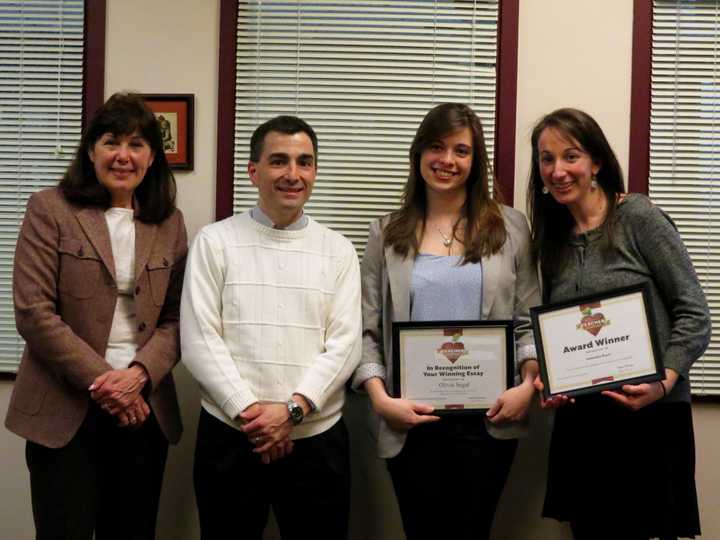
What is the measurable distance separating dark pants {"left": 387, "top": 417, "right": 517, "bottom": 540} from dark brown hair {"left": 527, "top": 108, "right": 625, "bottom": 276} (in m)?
0.59

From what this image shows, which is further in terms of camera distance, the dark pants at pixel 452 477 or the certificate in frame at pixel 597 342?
the dark pants at pixel 452 477

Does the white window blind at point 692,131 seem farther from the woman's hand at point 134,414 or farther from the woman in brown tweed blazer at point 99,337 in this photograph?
the woman's hand at point 134,414

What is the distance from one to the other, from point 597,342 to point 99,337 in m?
1.45

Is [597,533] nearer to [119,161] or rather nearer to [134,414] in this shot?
[134,414]

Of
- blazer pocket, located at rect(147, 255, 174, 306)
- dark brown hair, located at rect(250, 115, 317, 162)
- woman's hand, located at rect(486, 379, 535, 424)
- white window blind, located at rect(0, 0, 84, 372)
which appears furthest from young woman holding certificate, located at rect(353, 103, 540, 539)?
white window blind, located at rect(0, 0, 84, 372)

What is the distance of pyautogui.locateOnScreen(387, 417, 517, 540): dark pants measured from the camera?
2.20m

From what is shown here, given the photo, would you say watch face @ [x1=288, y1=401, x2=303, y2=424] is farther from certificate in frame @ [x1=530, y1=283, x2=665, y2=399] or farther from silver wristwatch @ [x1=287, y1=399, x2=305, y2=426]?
certificate in frame @ [x1=530, y1=283, x2=665, y2=399]

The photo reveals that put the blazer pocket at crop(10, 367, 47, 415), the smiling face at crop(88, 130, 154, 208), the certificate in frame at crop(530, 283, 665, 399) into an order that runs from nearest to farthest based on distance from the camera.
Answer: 1. the certificate in frame at crop(530, 283, 665, 399)
2. the blazer pocket at crop(10, 367, 47, 415)
3. the smiling face at crop(88, 130, 154, 208)

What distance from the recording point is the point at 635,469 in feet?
6.91

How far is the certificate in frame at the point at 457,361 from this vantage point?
221 cm

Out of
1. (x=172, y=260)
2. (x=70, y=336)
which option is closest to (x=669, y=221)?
(x=172, y=260)

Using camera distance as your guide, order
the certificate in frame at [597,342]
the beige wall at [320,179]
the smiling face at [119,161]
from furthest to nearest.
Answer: the beige wall at [320,179]
the smiling face at [119,161]
the certificate in frame at [597,342]

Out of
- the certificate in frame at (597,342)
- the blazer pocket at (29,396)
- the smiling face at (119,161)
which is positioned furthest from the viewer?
the smiling face at (119,161)

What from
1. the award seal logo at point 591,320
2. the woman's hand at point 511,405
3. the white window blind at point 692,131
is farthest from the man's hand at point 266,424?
the white window blind at point 692,131
